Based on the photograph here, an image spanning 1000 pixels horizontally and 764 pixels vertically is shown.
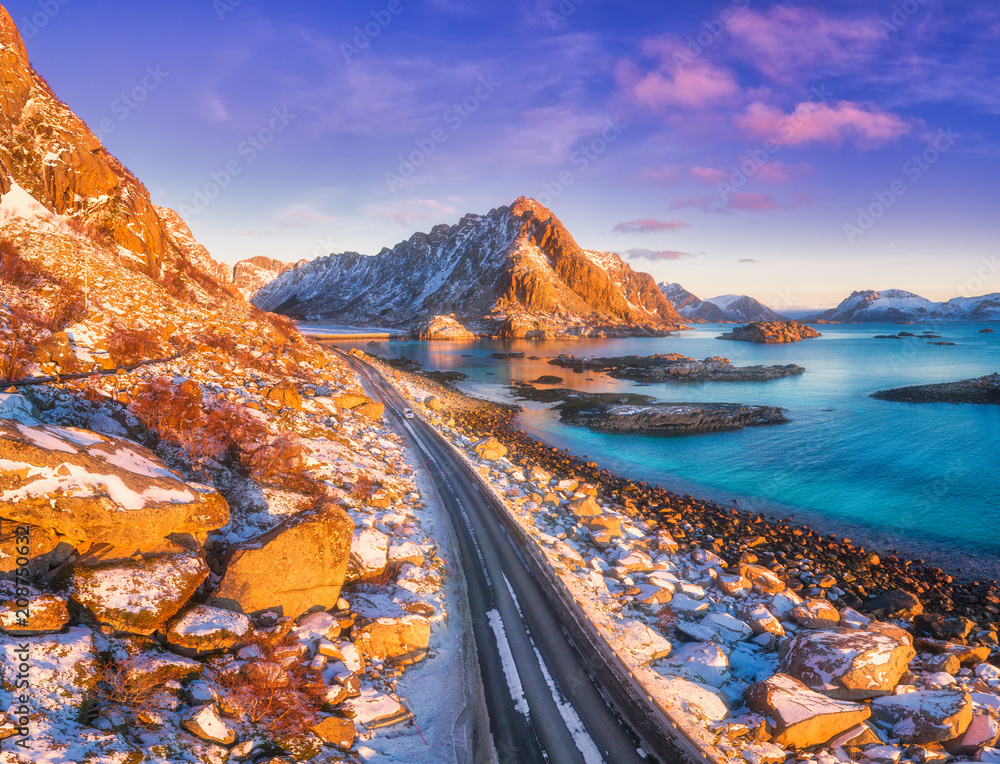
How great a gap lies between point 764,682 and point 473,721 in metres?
6.52

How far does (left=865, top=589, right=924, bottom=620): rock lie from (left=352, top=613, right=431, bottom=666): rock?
16.0 meters

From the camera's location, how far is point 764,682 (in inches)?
392


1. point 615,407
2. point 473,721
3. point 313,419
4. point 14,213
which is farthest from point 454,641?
point 615,407

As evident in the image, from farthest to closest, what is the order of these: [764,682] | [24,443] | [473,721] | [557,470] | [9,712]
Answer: [557,470]
[764,682]
[473,721]
[24,443]
[9,712]

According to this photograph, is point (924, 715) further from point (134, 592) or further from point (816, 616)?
point (134, 592)

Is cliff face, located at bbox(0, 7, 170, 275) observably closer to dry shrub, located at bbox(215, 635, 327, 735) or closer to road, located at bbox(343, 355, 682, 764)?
dry shrub, located at bbox(215, 635, 327, 735)

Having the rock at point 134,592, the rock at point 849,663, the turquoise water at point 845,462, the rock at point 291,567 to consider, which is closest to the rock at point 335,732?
the rock at point 291,567

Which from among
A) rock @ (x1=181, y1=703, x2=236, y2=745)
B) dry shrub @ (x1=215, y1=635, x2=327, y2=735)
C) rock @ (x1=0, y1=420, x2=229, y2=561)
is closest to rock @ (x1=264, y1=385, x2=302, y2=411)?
rock @ (x1=0, y1=420, x2=229, y2=561)

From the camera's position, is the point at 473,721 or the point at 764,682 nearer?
the point at 473,721

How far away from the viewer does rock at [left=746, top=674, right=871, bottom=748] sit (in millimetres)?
8969

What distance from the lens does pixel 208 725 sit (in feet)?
21.3

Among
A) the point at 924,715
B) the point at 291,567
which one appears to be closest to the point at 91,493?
the point at 291,567

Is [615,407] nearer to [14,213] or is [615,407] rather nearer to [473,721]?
[473,721]

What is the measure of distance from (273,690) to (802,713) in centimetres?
1030
